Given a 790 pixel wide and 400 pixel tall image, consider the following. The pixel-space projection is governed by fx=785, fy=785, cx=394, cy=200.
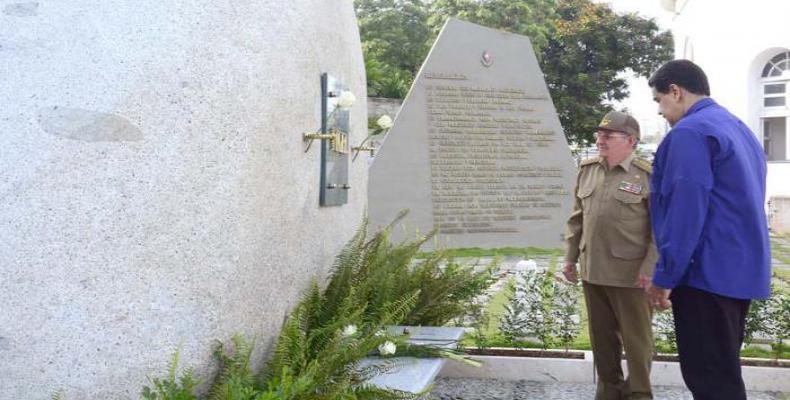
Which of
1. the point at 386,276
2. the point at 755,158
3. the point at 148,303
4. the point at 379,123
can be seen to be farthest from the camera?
the point at 379,123

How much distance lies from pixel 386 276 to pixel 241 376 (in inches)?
55.2

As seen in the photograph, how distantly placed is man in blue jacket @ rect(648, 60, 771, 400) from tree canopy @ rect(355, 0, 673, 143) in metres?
24.0

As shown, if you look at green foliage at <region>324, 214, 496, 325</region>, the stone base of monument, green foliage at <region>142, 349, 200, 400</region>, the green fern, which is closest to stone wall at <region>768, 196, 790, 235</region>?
the stone base of monument

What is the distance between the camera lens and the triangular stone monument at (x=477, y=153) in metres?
10.7

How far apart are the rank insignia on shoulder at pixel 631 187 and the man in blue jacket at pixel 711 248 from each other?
94 cm

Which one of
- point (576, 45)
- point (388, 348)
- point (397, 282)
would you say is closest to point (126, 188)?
point (388, 348)

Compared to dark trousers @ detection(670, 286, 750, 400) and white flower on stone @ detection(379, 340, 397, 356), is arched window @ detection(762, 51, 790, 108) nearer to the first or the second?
dark trousers @ detection(670, 286, 750, 400)

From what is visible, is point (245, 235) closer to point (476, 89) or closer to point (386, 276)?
point (386, 276)

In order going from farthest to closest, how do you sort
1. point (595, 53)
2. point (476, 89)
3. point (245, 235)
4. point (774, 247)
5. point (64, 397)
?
point (595, 53)
point (774, 247)
point (476, 89)
point (245, 235)
point (64, 397)

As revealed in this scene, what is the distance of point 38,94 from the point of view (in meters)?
2.62

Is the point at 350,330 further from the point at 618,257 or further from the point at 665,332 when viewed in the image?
the point at 665,332

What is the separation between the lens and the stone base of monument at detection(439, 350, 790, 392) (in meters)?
4.62

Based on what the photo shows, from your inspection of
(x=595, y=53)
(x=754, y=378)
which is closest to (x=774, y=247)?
(x=754, y=378)

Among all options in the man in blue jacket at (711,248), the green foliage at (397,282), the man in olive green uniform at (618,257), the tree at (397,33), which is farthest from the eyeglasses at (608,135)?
the tree at (397,33)
